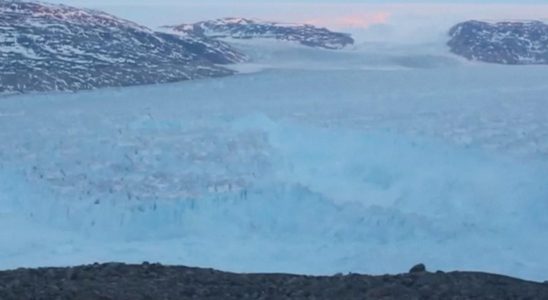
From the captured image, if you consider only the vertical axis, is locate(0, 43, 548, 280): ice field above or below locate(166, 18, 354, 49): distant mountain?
below

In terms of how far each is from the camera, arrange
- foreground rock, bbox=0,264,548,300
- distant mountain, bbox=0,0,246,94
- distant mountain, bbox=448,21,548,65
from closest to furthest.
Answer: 1. foreground rock, bbox=0,264,548,300
2. distant mountain, bbox=0,0,246,94
3. distant mountain, bbox=448,21,548,65

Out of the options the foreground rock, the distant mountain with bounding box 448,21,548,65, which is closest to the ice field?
the foreground rock

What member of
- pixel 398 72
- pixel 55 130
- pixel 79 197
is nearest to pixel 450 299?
pixel 79 197

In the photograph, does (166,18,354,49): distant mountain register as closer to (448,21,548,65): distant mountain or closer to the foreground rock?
(448,21,548,65): distant mountain

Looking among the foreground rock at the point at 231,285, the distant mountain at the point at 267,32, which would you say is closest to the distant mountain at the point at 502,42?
the distant mountain at the point at 267,32

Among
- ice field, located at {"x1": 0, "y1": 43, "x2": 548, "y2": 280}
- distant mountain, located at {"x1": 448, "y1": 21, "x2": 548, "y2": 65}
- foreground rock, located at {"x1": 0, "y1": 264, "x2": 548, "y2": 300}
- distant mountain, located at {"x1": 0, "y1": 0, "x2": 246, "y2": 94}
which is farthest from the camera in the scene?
distant mountain, located at {"x1": 448, "y1": 21, "x2": 548, "y2": 65}

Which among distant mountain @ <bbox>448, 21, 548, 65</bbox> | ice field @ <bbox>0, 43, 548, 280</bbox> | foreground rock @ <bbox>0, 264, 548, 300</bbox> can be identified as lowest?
foreground rock @ <bbox>0, 264, 548, 300</bbox>

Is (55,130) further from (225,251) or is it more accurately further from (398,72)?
(398,72)
